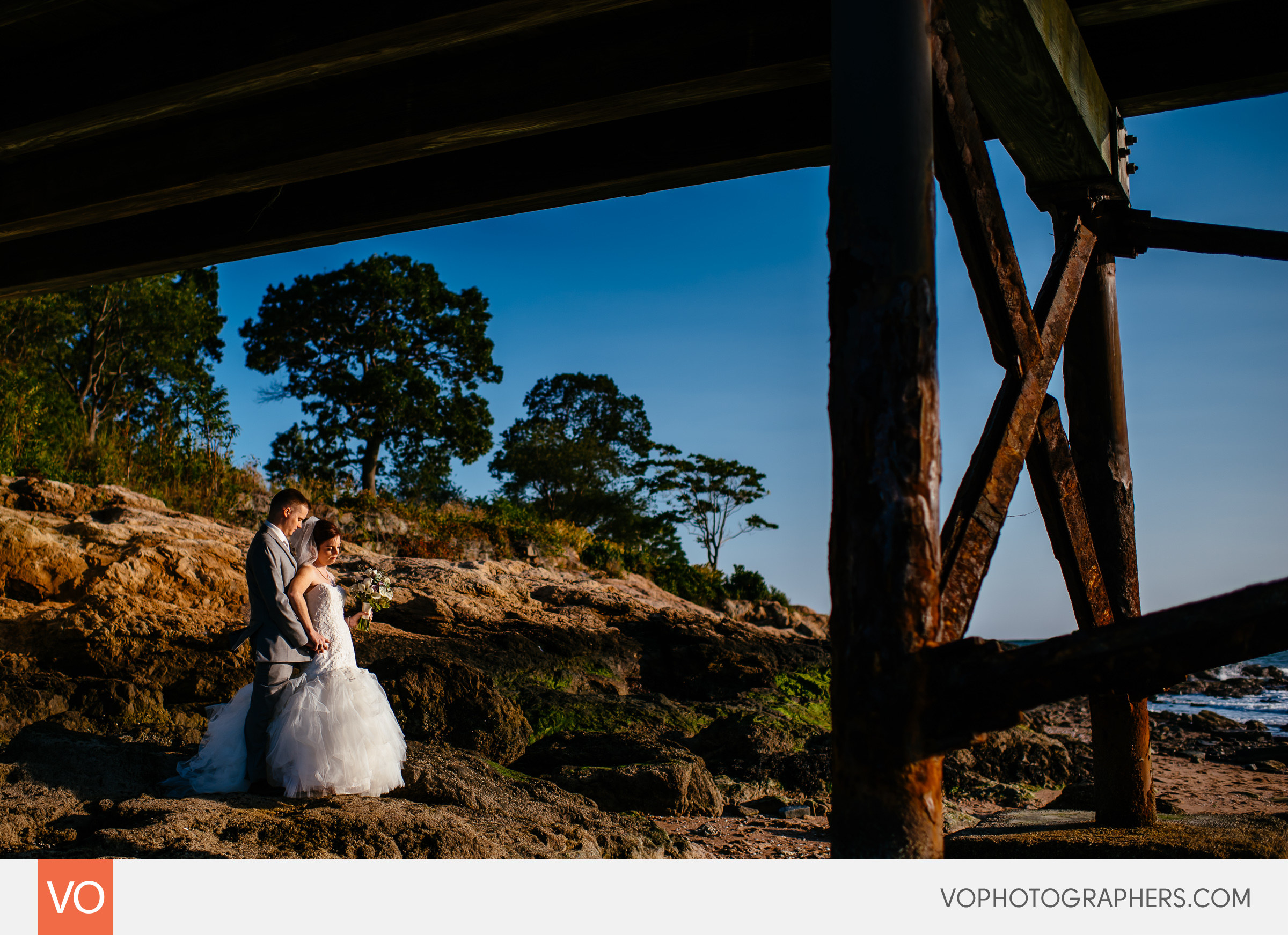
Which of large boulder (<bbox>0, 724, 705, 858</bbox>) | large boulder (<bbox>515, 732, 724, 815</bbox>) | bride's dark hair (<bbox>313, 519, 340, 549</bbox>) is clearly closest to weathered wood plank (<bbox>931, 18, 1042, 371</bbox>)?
large boulder (<bbox>0, 724, 705, 858</bbox>)

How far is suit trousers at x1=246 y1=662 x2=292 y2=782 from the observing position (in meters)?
4.92

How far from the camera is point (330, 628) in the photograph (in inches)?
211

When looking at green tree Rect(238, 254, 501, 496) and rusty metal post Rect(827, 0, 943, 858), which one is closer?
rusty metal post Rect(827, 0, 943, 858)

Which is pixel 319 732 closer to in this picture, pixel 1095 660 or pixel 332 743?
pixel 332 743

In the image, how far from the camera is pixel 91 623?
6.50m

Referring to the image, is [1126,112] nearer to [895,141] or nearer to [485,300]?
[895,141]

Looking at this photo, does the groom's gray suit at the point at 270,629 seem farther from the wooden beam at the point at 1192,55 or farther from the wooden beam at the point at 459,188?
the wooden beam at the point at 1192,55

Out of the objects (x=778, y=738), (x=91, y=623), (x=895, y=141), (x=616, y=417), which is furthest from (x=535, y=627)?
(x=616, y=417)

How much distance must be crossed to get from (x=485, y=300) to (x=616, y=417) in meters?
11.0

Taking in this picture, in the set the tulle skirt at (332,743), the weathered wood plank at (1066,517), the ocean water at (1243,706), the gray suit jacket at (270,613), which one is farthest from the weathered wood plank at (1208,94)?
the ocean water at (1243,706)

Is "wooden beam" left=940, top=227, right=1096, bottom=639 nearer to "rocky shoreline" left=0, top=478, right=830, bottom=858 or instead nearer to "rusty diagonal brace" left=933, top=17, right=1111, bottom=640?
"rusty diagonal brace" left=933, top=17, right=1111, bottom=640

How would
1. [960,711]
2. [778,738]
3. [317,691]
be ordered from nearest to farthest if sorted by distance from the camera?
[960,711], [317,691], [778,738]
